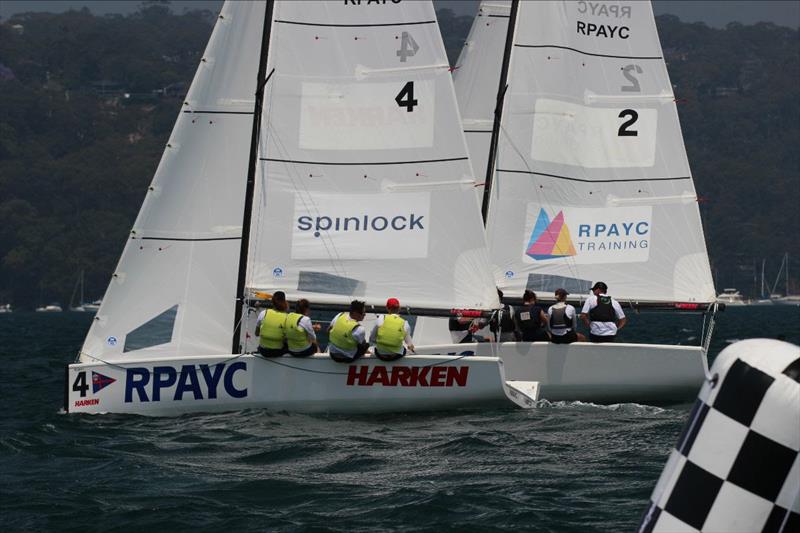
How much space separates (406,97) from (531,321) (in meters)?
2.66

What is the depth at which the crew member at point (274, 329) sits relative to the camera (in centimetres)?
1358

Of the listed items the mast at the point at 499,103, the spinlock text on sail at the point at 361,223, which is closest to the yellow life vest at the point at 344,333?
the spinlock text on sail at the point at 361,223

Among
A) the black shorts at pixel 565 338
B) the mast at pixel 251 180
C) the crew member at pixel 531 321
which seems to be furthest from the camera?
the crew member at pixel 531 321

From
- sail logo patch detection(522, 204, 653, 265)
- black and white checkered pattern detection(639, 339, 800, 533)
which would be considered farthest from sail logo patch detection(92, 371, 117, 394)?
black and white checkered pattern detection(639, 339, 800, 533)

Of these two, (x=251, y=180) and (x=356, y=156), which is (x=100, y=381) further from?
(x=356, y=156)

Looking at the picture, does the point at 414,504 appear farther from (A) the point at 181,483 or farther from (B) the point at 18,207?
(B) the point at 18,207

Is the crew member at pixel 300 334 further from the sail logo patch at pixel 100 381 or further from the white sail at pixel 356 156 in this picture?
the sail logo patch at pixel 100 381

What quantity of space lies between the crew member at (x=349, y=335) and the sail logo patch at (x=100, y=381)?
2.05m

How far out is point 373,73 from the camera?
1470 cm

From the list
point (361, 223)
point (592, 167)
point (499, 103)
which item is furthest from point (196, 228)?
point (592, 167)

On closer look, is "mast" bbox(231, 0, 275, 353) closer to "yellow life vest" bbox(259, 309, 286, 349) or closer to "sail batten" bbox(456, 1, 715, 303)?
"yellow life vest" bbox(259, 309, 286, 349)

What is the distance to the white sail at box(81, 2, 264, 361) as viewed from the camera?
14.1 metres

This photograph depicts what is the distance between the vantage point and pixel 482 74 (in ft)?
59.3

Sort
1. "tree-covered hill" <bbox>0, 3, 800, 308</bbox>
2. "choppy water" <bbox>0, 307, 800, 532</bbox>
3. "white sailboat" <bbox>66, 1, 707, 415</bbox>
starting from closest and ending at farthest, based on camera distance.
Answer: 1. "choppy water" <bbox>0, 307, 800, 532</bbox>
2. "white sailboat" <bbox>66, 1, 707, 415</bbox>
3. "tree-covered hill" <bbox>0, 3, 800, 308</bbox>
